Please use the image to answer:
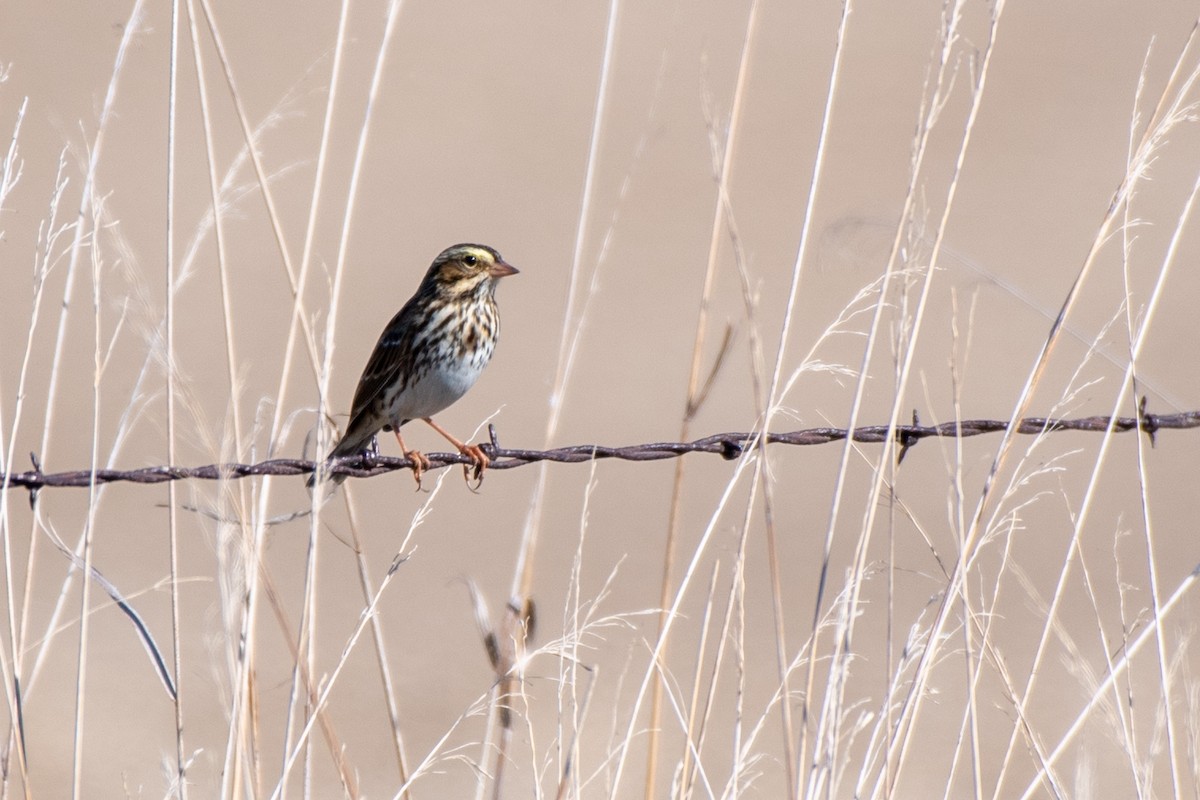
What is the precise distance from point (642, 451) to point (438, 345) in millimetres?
2355

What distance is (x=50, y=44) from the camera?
21672 millimetres

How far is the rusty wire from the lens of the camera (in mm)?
3355

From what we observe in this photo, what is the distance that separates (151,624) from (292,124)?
38.2ft

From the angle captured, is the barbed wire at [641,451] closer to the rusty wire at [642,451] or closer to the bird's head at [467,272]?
the rusty wire at [642,451]

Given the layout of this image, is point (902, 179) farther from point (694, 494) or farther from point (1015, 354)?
point (694, 494)

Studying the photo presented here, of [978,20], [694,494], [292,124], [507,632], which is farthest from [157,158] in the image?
[507,632]

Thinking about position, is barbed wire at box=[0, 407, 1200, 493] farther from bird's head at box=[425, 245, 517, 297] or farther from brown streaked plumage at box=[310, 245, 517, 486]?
bird's head at box=[425, 245, 517, 297]

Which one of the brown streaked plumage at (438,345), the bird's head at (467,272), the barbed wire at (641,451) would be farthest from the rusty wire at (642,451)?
the bird's head at (467,272)

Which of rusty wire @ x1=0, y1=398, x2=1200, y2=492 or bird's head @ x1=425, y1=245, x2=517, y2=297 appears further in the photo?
bird's head @ x1=425, y1=245, x2=517, y2=297

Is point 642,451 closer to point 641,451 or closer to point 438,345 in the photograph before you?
point 641,451

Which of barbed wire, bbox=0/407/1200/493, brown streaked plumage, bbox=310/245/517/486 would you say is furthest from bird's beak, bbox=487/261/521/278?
barbed wire, bbox=0/407/1200/493

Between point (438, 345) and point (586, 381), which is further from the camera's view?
point (586, 381)

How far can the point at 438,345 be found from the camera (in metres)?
5.95

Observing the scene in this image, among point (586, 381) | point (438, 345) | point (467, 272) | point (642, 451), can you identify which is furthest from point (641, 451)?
point (586, 381)
